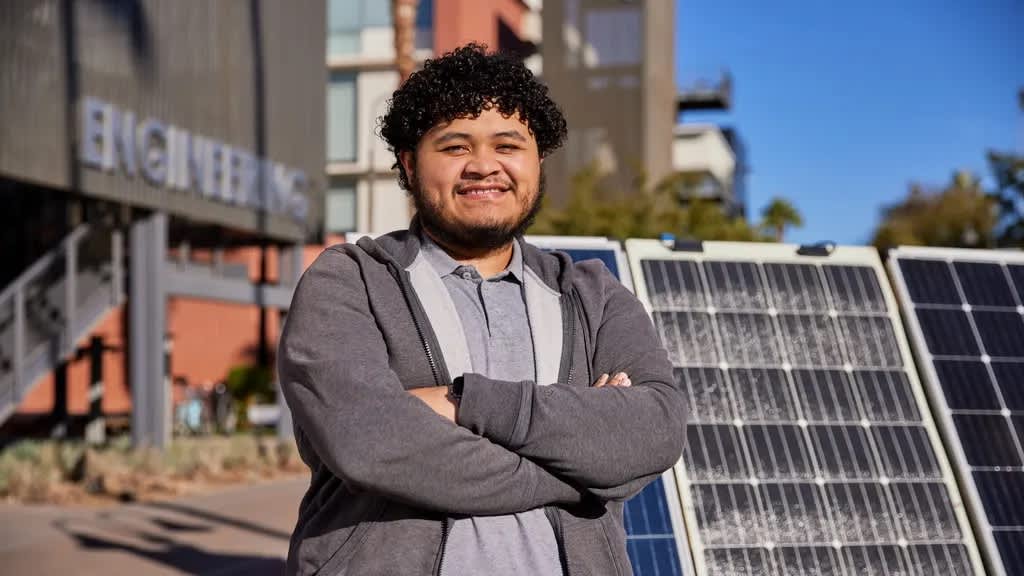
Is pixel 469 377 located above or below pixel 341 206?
above

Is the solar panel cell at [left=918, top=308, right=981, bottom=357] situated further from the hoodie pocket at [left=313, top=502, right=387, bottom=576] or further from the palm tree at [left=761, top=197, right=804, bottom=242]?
the palm tree at [left=761, top=197, right=804, bottom=242]

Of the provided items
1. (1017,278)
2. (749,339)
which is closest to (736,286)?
(749,339)

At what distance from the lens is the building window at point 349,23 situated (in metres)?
46.8

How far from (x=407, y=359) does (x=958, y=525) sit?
2927 millimetres

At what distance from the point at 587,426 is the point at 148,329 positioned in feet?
64.3

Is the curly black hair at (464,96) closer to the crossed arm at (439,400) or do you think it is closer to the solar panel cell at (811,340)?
the crossed arm at (439,400)

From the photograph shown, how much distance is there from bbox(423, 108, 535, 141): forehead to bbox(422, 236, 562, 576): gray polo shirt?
286 millimetres

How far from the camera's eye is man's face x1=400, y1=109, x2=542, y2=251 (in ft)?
10.4

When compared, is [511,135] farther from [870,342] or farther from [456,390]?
[870,342]

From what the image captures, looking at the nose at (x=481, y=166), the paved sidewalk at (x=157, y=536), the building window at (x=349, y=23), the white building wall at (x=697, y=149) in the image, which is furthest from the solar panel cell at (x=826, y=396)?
the white building wall at (x=697, y=149)

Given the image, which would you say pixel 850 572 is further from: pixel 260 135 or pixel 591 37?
pixel 591 37

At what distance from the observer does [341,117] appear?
48.4 metres

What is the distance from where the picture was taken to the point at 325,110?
2895 cm

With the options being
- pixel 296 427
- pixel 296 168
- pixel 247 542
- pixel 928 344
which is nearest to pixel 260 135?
pixel 296 168
